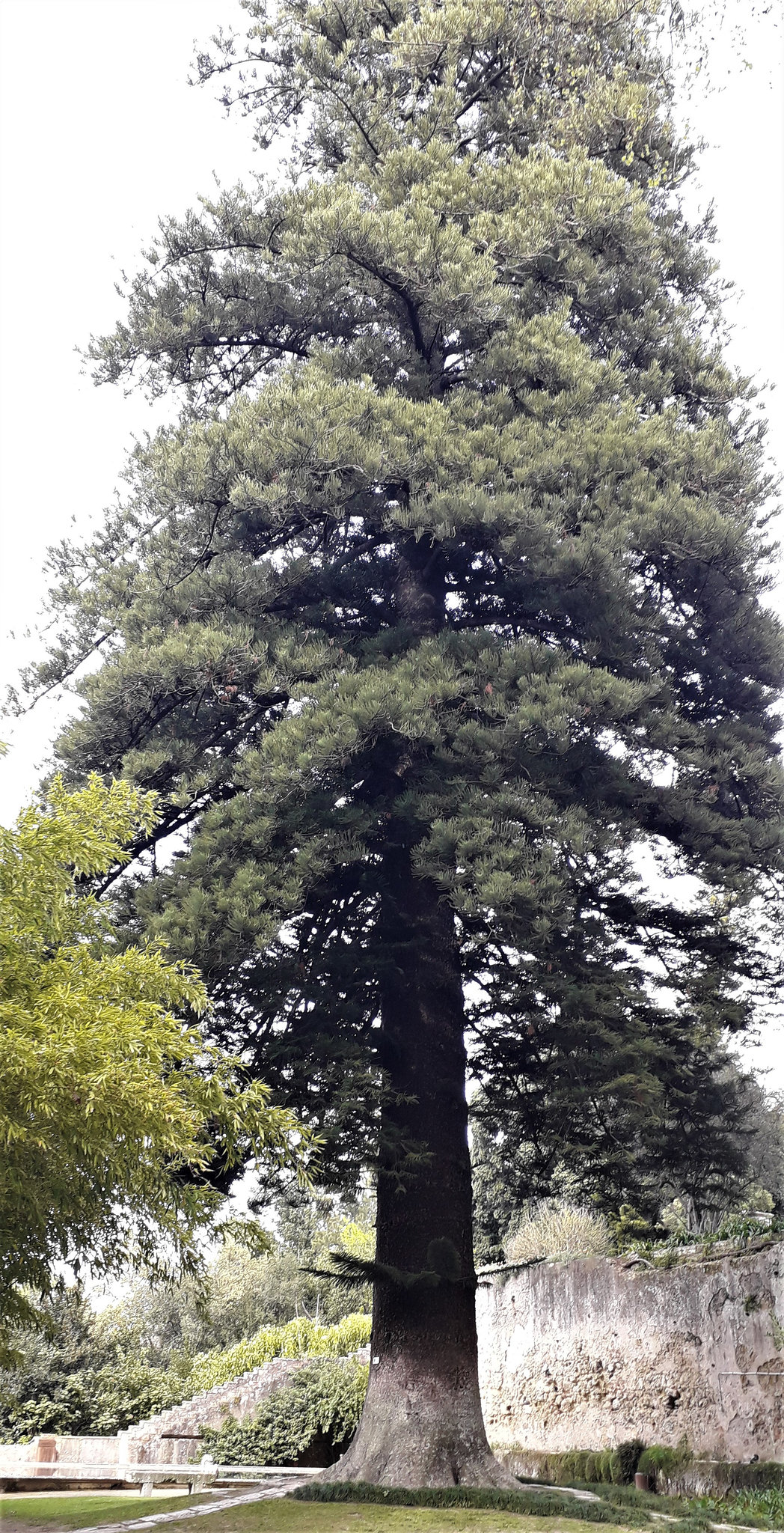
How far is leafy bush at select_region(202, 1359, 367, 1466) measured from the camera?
53.6 ft

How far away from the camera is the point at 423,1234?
11180 millimetres

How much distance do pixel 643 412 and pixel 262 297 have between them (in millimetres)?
4706

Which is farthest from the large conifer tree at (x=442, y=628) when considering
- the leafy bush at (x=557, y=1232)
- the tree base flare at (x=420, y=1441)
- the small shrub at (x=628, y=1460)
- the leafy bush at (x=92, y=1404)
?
the leafy bush at (x=92, y=1404)

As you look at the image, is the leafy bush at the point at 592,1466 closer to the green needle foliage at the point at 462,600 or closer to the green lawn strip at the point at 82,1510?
the green needle foliage at the point at 462,600

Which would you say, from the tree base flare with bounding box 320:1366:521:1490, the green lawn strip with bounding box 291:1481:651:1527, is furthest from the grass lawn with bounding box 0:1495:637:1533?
the tree base flare with bounding box 320:1366:521:1490

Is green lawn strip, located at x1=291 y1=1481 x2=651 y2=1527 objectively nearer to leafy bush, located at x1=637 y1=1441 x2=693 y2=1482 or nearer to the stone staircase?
leafy bush, located at x1=637 y1=1441 x2=693 y2=1482

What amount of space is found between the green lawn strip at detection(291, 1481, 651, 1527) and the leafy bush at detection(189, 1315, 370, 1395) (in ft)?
33.6

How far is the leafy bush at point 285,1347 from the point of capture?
20.3m

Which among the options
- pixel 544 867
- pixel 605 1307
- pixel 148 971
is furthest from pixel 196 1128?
pixel 605 1307

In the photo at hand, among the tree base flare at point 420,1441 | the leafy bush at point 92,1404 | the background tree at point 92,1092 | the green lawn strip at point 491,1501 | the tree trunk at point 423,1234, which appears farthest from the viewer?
the leafy bush at point 92,1404

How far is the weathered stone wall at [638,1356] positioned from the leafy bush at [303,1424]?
213 centimetres

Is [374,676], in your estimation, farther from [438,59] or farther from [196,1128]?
[438,59]

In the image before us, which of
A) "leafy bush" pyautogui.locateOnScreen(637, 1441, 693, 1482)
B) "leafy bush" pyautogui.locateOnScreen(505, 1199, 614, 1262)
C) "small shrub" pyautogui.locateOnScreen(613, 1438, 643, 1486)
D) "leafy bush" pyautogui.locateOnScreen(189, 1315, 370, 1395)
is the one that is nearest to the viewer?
"leafy bush" pyautogui.locateOnScreen(637, 1441, 693, 1482)

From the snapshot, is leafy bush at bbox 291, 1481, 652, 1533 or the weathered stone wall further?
the weathered stone wall
